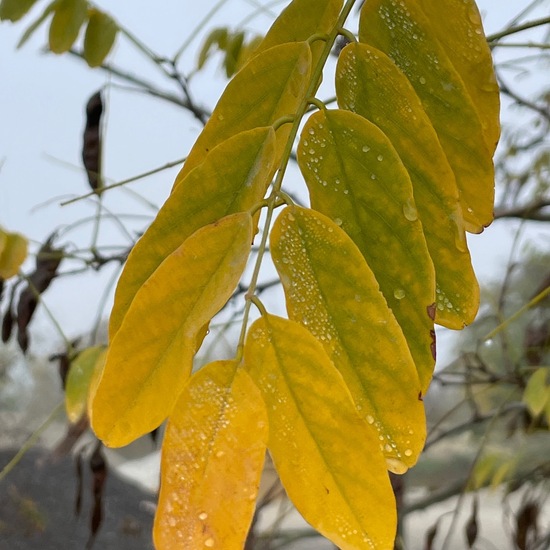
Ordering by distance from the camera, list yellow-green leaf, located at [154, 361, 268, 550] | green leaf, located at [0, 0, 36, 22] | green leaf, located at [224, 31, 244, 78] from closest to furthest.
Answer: yellow-green leaf, located at [154, 361, 268, 550] < green leaf, located at [0, 0, 36, 22] < green leaf, located at [224, 31, 244, 78]

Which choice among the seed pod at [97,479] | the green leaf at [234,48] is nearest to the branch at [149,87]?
the green leaf at [234,48]

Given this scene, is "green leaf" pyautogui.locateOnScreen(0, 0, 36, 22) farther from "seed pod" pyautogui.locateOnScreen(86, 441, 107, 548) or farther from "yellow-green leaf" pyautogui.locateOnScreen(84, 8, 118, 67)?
"seed pod" pyautogui.locateOnScreen(86, 441, 107, 548)

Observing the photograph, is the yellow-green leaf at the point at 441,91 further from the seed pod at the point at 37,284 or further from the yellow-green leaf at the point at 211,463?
the seed pod at the point at 37,284

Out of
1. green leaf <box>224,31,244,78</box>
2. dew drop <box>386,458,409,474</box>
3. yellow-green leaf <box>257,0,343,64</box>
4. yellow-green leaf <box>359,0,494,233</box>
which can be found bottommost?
dew drop <box>386,458,409,474</box>

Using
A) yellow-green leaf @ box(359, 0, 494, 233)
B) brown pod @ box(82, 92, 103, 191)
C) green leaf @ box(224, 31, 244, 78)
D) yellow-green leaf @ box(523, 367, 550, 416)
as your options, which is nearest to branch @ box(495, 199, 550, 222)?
yellow-green leaf @ box(523, 367, 550, 416)

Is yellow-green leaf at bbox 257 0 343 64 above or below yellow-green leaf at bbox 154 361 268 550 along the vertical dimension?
above

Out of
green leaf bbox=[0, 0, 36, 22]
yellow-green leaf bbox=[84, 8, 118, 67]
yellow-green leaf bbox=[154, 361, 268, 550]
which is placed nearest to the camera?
yellow-green leaf bbox=[154, 361, 268, 550]

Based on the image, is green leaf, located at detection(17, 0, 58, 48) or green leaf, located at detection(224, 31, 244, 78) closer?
green leaf, located at detection(17, 0, 58, 48)

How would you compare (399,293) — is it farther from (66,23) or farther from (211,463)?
(66,23)

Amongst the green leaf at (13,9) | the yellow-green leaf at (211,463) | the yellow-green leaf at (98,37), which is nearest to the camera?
the yellow-green leaf at (211,463)
